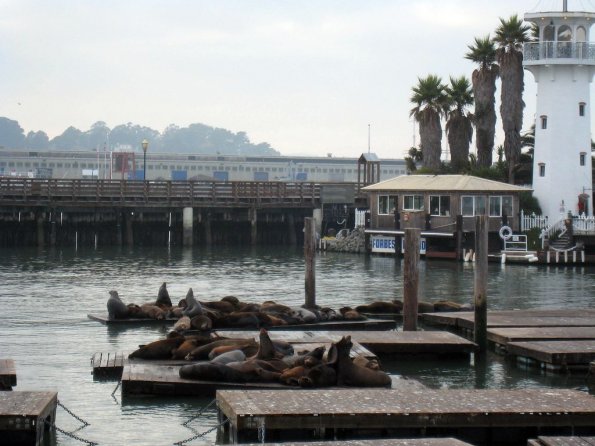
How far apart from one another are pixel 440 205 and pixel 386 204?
10.1 feet

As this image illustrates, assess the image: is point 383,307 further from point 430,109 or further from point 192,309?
point 430,109

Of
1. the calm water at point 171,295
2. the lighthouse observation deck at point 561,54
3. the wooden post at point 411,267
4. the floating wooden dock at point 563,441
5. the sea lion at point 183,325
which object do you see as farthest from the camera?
the lighthouse observation deck at point 561,54

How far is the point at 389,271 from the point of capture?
150 ft

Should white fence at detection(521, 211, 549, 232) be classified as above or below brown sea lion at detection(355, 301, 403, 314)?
above

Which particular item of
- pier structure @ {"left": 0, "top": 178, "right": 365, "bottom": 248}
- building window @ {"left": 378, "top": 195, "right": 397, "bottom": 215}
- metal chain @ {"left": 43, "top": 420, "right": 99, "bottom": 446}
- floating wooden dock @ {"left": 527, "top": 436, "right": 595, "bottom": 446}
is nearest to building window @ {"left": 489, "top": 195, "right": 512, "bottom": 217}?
building window @ {"left": 378, "top": 195, "right": 397, "bottom": 215}

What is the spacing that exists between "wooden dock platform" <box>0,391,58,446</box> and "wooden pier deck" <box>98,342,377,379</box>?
380 cm

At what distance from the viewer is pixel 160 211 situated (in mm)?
62719

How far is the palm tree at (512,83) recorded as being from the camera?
57.3 metres

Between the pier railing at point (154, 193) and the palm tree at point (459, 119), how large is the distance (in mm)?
7457

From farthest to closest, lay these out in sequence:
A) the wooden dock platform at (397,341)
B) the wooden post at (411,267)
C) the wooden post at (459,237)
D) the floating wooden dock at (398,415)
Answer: the wooden post at (459,237) → the wooden post at (411,267) → the wooden dock platform at (397,341) → the floating wooden dock at (398,415)

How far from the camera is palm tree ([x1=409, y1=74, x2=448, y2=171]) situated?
59938mm

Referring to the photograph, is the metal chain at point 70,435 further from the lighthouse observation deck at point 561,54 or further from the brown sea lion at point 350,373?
the lighthouse observation deck at point 561,54

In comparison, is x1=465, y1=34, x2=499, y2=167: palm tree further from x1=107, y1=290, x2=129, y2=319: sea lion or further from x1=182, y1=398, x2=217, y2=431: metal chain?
x1=182, y1=398, x2=217, y2=431: metal chain

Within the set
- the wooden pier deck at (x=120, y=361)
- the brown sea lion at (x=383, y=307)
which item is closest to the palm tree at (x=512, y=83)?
the brown sea lion at (x=383, y=307)
